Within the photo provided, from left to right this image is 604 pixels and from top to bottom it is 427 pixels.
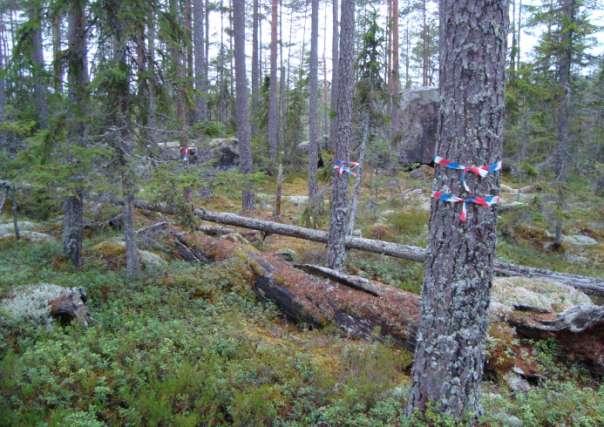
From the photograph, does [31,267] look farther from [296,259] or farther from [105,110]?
[296,259]

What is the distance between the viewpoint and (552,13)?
1374 centimetres

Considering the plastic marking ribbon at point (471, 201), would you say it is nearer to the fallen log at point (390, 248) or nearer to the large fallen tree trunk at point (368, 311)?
the large fallen tree trunk at point (368, 311)

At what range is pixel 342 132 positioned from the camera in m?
9.76

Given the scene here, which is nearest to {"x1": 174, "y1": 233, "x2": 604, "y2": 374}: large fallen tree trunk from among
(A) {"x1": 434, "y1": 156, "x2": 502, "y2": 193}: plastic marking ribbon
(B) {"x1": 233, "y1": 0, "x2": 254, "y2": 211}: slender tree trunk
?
(A) {"x1": 434, "y1": 156, "x2": 502, "y2": 193}: plastic marking ribbon

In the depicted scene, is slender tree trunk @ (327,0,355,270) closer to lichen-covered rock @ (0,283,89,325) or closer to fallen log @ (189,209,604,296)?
fallen log @ (189,209,604,296)

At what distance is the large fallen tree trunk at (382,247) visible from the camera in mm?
9617

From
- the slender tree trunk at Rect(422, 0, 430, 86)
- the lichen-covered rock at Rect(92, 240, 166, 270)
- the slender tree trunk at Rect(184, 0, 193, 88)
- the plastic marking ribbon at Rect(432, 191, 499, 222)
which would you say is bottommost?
the lichen-covered rock at Rect(92, 240, 166, 270)

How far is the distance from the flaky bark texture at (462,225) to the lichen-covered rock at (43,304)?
14.9ft

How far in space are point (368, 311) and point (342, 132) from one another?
14.1ft

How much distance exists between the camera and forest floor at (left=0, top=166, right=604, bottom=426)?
430cm

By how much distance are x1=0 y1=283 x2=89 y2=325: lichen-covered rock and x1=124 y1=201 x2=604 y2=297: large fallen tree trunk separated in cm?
314

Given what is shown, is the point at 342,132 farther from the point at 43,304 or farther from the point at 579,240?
the point at 579,240

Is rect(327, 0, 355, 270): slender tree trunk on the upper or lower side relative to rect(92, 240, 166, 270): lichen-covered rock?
upper

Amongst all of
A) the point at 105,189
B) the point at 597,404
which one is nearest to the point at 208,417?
the point at 597,404
